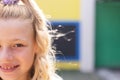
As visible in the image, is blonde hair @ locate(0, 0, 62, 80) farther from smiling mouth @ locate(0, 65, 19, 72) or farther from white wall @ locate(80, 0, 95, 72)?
white wall @ locate(80, 0, 95, 72)

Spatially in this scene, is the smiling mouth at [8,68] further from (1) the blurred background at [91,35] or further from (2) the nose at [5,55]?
(1) the blurred background at [91,35]

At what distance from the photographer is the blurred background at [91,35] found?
32.2 ft

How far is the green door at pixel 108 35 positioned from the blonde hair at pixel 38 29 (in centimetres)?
722

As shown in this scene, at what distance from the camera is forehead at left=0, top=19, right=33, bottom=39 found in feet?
7.98

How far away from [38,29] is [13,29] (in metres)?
0.22

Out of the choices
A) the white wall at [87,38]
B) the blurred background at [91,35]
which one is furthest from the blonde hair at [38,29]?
the white wall at [87,38]

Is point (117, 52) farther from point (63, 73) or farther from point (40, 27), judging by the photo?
point (40, 27)

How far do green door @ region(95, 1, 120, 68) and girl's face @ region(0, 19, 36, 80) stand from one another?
746 cm

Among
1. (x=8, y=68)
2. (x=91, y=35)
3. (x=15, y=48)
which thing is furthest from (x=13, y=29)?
(x=91, y=35)

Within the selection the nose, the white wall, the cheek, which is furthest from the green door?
the nose

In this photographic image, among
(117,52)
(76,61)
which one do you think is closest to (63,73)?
(76,61)

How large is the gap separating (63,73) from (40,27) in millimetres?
7026

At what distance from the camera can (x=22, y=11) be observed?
253 cm

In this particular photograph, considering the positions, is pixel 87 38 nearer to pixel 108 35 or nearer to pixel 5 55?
pixel 108 35
